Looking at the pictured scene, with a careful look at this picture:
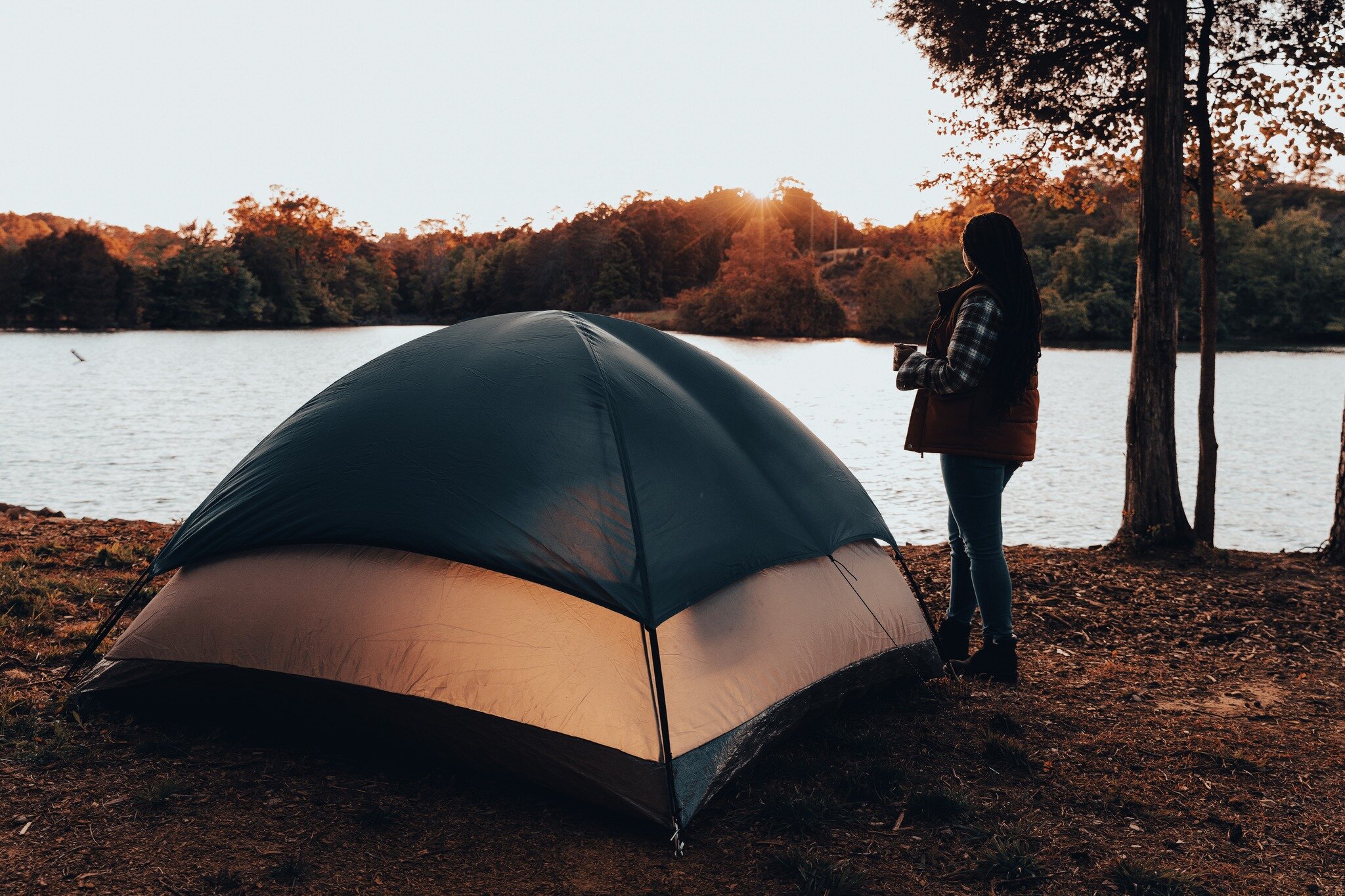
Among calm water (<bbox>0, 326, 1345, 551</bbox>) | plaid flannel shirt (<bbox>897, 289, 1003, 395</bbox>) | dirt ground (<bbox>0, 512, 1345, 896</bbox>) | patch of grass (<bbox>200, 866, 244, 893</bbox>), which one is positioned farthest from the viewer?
calm water (<bbox>0, 326, 1345, 551</bbox>)

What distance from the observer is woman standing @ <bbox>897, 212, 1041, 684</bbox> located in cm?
379

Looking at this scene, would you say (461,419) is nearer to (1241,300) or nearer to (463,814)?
(463,814)

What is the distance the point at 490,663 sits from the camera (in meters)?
3.12

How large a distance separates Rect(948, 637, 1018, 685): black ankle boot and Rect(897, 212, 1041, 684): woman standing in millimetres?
281

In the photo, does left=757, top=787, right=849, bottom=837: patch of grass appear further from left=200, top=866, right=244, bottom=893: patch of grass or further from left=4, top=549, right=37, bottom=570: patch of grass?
left=4, top=549, right=37, bottom=570: patch of grass

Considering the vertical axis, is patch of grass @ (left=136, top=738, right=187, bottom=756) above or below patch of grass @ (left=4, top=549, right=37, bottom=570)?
below

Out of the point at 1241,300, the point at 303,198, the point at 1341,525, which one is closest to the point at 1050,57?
the point at 1341,525

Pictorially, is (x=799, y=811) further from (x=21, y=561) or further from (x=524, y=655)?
(x=21, y=561)

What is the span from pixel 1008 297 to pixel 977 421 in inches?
20.8

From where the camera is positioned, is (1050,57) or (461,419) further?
(1050,57)

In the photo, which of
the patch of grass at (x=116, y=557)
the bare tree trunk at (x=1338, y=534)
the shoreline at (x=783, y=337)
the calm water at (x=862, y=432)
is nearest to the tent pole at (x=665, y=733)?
the patch of grass at (x=116, y=557)

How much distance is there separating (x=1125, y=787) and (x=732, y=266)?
5970cm

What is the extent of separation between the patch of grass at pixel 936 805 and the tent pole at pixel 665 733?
83 cm

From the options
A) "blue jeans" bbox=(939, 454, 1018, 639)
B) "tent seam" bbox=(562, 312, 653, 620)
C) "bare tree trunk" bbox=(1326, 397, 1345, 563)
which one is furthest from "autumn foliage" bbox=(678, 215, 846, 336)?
"tent seam" bbox=(562, 312, 653, 620)
